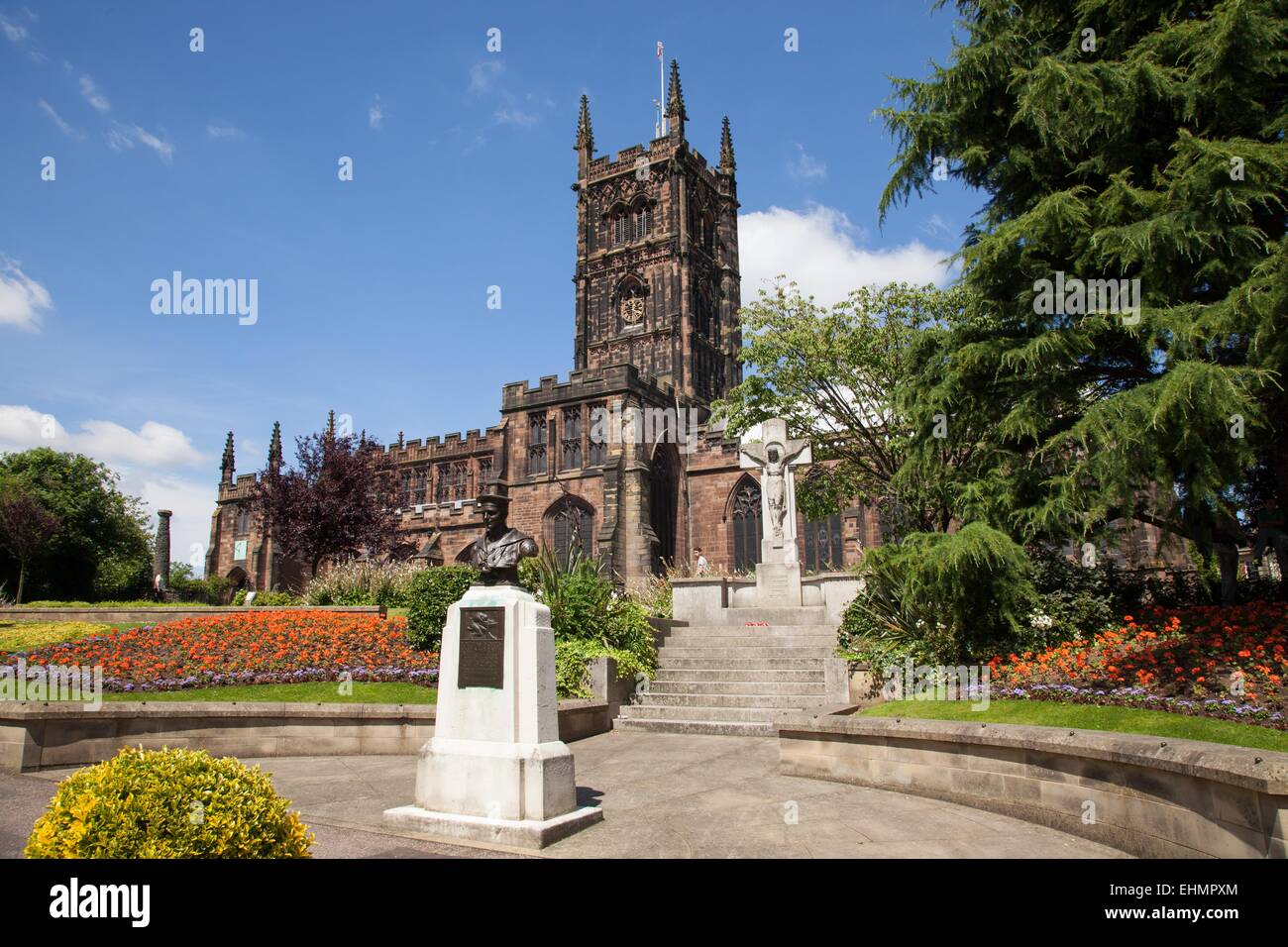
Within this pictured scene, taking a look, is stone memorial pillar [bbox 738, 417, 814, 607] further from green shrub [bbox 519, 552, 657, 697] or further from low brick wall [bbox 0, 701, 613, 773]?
low brick wall [bbox 0, 701, 613, 773]

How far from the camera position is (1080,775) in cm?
624

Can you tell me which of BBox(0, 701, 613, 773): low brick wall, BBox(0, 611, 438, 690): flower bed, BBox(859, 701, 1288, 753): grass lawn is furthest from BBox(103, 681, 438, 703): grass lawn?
BBox(859, 701, 1288, 753): grass lawn

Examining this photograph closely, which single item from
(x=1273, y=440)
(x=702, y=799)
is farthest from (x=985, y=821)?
(x=1273, y=440)

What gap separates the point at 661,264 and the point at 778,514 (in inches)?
1423

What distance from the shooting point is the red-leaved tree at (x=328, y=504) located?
26.5m

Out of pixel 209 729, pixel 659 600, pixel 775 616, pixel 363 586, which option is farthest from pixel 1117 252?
pixel 363 586

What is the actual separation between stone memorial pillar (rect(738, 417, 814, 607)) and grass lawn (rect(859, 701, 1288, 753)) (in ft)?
27.7

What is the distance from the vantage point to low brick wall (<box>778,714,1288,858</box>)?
4.75 meters

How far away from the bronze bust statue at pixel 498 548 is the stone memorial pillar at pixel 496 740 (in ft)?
1.01

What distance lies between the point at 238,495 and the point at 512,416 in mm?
24098

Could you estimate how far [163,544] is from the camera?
45.4 meters

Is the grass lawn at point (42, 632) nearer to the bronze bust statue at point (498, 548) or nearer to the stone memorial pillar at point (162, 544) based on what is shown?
the bronze bust statue at point (498, 548)

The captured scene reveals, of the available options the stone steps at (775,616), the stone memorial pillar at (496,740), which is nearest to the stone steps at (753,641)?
the stone steps at (775,616)
